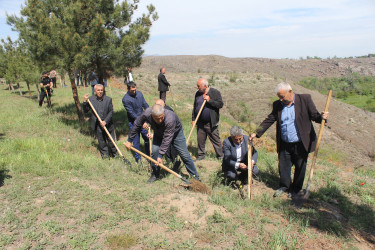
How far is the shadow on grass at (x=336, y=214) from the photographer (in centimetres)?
384

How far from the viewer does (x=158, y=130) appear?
4723mm

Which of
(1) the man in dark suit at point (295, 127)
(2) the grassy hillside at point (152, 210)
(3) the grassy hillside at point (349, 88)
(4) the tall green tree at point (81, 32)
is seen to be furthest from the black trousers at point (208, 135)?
(3) the grassy hillside at point (349, 88)

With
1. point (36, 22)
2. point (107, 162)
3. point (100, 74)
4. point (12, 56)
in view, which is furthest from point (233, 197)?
point (12, 56)

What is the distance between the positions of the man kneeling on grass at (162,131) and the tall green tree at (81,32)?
361 centimetres

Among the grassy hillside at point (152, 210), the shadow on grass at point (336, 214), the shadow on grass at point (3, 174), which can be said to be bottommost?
the shadow on grass at point (336, 214)

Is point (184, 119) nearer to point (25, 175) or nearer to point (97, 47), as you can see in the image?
point (97, 47)

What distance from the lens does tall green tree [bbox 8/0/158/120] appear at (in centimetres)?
720

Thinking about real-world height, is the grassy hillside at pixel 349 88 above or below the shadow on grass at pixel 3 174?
below

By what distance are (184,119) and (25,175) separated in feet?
22.6

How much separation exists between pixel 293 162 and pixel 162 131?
243 centimetres

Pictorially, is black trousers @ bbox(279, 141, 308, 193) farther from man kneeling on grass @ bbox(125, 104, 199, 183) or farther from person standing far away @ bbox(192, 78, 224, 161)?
person standing far away @ bbox(192, 78, 224, 161)

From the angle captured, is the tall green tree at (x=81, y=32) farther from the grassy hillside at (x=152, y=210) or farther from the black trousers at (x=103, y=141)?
the grassy hillside at (x=152, y=210)

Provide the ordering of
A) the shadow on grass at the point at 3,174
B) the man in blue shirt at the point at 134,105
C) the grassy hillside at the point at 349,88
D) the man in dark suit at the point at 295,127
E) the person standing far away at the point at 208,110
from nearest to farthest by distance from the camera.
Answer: the man in dark suit at the point at 295,127, the shadow on grass at the point at 3,174, the man in blue shirt at the point at 134,105, the person standing far away at the point at 208,110, the grassy hillside at the point at 349,88

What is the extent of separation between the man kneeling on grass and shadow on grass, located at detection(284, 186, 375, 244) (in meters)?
2.07
